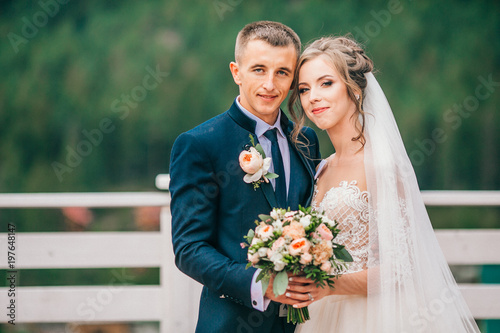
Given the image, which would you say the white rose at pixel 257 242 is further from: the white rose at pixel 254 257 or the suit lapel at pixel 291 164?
the suit lapel at pixel 291 164

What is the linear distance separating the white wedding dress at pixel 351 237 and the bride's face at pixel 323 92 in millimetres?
310

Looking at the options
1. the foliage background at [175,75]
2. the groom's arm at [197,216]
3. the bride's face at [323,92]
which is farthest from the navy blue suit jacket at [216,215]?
the foliage background at [175,75]

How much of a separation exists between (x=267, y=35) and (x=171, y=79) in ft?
8.72

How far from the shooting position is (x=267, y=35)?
1.87m

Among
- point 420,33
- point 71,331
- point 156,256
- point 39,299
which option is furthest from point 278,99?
point 420,33

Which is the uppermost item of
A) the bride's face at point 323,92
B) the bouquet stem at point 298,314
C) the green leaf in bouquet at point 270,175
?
the bride's face at point 323,92

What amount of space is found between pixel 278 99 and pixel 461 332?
3.97 feet

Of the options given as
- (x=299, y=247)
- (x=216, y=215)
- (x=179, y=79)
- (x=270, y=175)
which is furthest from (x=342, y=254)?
(x=179, y=79)

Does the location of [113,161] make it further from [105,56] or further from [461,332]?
[461,332]

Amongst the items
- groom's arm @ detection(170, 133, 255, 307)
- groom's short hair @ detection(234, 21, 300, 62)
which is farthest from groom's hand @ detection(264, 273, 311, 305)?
groom's short hair @ detection(234, 21, 300, 62)

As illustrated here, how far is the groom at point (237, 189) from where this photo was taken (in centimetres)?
172

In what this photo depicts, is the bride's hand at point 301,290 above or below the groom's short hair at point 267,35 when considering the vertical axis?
below

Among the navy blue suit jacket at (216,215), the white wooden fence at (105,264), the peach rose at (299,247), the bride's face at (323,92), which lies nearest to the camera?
the peach rose at (299,247)

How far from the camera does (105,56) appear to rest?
171 inches
